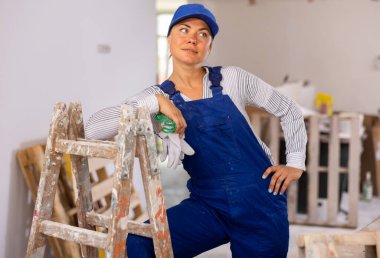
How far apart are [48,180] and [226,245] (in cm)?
257

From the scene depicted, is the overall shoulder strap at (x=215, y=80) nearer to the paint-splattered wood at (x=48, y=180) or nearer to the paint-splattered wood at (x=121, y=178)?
the paint-splattered wood at (x=121, y=178)

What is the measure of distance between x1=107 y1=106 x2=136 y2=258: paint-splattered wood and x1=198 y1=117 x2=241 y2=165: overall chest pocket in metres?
0.40

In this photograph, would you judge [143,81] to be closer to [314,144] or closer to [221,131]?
[314,144]

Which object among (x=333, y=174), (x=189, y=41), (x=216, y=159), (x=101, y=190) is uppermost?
(x=189, y=41)

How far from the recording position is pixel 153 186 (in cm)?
202

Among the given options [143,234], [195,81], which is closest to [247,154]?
[195,81]

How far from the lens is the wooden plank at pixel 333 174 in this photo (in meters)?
5.19

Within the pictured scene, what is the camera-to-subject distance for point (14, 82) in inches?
119

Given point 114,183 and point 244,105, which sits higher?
point 244,105

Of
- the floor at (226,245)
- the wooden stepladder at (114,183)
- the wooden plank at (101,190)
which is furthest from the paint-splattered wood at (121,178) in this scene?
the floor at (226,245)

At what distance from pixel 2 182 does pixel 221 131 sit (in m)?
1.34

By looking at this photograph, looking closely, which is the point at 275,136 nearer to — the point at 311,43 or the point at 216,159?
the point at 216,159

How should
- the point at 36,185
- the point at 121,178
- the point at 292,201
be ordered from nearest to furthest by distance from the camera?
the point at 121,178
the point at 36,185
the point at 292,201

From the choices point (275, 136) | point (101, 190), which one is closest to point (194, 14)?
point (101, 190)
